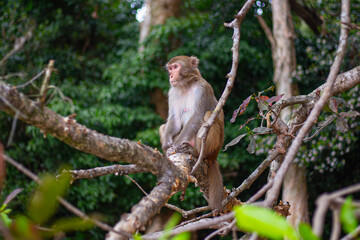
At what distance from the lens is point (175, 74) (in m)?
4.32

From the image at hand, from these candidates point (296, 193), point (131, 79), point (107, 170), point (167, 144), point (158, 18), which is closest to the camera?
point (107, 170)

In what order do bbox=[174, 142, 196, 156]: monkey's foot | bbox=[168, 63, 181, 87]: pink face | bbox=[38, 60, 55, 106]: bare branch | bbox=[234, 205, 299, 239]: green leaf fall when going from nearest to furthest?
bbox=[234, 205, 299, 239]: green leaf < bbox=[38, 60, 55, 106]: bare branch < bbox=[174, 142, 196, 156]: monkey's foot < bbox=[168, 63, 181, 87]: pink face

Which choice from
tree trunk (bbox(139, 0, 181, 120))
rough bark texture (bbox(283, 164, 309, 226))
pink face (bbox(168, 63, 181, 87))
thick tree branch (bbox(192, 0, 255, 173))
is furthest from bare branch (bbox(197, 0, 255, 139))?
tree trunk (bbox(139, 0, 181, 120))

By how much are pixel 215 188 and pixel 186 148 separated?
638 millimetres

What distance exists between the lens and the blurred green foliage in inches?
247

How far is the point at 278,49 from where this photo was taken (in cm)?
641

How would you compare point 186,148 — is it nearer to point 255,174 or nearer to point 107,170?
point 255,174

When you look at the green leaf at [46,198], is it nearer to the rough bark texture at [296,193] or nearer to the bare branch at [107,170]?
the bare branch at [107,170]

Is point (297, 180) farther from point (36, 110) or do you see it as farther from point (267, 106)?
point (36, 110)

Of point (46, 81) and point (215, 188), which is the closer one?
point (46, 81)

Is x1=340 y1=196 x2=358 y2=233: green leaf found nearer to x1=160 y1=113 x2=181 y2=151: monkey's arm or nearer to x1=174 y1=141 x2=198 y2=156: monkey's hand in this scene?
x1=174 y1=141 x2=198 y2=156: monkey's hand

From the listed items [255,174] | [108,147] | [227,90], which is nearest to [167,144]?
[255,174]

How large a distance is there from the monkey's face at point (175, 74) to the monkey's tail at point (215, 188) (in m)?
1.16

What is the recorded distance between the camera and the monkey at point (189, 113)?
3711mm
